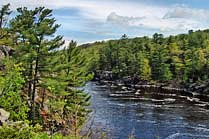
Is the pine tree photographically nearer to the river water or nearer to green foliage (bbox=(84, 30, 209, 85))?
the river water

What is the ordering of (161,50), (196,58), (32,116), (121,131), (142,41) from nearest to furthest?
(32,116)
(121,131)
(196,58)
(161,50)
(142,41)

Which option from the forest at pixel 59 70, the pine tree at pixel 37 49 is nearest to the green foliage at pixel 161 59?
the forest at pixel 59 70

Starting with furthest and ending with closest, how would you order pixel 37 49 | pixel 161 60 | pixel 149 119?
1. pixel 161 60
2. pixel 149 119
3. pixel 37 49

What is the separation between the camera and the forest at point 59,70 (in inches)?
768

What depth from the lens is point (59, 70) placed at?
41938mm

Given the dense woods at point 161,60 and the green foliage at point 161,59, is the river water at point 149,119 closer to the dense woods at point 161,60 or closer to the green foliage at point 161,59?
the dense woods at point 161,60

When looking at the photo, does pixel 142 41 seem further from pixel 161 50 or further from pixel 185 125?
pixel 185 125

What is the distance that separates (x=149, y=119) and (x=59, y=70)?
46.2ft

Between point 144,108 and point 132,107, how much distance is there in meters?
1.75

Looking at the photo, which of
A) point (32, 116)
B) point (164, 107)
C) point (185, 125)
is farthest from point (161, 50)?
point (32, 116)

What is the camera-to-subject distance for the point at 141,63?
11294cm

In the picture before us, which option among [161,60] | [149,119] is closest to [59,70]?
[149,119]

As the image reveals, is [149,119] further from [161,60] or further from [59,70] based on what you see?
[161,60]

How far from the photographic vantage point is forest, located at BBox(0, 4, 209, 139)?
19.5m
